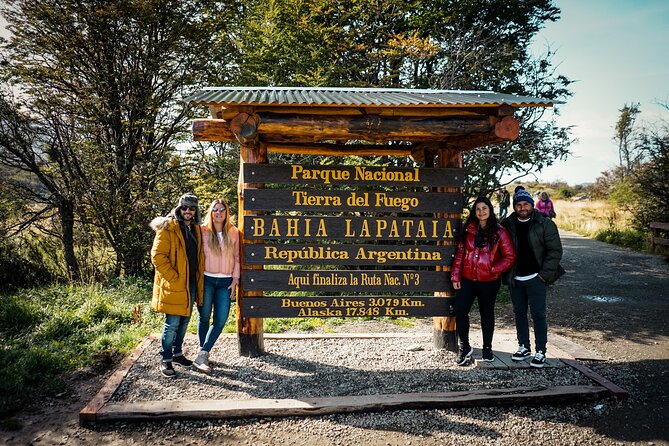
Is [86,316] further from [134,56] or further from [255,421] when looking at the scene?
[134,56]

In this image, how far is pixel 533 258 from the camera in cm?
458

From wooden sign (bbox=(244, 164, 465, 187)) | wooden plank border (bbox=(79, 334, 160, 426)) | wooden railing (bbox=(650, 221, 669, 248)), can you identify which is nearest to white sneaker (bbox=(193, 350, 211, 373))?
wooden plank border (bbox=(79, 334, 160, 426))

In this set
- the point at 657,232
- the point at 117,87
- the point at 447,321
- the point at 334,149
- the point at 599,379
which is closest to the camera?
the point at 599,379

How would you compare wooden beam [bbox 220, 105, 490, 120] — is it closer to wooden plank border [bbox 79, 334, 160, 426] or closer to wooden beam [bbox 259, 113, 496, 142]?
wooden beam [bbox 259, 113, 496, 142]

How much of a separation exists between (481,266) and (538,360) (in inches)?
54.9

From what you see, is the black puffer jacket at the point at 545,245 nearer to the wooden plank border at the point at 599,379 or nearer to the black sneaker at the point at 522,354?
the black sneaker at the point at 522,354

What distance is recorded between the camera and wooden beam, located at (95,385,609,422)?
3.71 metres

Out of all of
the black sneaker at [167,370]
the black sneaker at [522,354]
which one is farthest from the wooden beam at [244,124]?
the black sneaker at [522,354]

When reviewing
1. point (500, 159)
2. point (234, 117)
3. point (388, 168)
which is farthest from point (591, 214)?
point (234, 117)

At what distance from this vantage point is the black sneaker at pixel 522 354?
4948 mm

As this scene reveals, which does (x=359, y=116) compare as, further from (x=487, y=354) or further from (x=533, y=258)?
(x=487, y=354)

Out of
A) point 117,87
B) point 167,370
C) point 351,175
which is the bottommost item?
point 167,370

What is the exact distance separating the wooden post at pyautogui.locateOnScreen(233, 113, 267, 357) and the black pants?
2.43m


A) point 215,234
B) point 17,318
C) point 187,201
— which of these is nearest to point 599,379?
point 215,234
